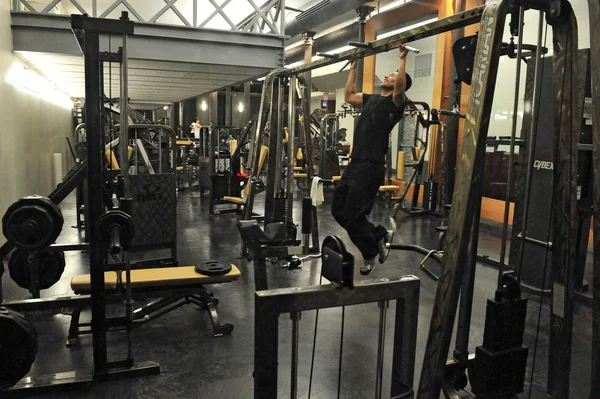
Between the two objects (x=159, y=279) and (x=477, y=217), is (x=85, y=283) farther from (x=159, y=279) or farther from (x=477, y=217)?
(x=477, y=217)

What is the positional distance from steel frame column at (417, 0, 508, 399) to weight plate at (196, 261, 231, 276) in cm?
196

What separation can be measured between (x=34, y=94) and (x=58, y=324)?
450cm

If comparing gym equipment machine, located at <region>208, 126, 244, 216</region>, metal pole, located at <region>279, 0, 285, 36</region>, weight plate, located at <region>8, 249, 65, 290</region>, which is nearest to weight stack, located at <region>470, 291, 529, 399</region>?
weight plate, located at <region>8, 249, 65, 290</region>

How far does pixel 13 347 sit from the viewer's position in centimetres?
178

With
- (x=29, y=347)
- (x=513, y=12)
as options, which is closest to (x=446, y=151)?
(x=513, y=12)

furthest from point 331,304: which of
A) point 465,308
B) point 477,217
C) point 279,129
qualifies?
point 279,129

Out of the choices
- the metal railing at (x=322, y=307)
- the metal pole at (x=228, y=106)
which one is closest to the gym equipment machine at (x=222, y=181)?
the metal railing at (x=322, y=307)

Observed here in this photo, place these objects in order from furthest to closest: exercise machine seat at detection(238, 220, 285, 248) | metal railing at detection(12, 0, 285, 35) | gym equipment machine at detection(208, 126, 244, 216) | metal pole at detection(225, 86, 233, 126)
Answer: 1. metal pole at detection(225, 86, 233, 126)
2. gym equipment machine at detection(208, 126, 244, 216)
3. metal railing at detection(12, 0, 285, 35)
4. exercise machine seat at detection(238, 220, 285, 248)

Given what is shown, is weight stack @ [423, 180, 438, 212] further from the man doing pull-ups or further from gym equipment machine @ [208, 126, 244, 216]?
the man doing pull-ups

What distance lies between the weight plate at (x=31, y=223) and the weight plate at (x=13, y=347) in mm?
636

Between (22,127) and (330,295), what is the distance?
5.56m

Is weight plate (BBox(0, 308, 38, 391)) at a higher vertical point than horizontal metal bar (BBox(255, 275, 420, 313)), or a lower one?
lower

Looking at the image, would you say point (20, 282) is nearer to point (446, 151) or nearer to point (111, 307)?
point (111, 307)

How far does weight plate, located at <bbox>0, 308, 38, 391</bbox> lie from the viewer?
5.77 ft
